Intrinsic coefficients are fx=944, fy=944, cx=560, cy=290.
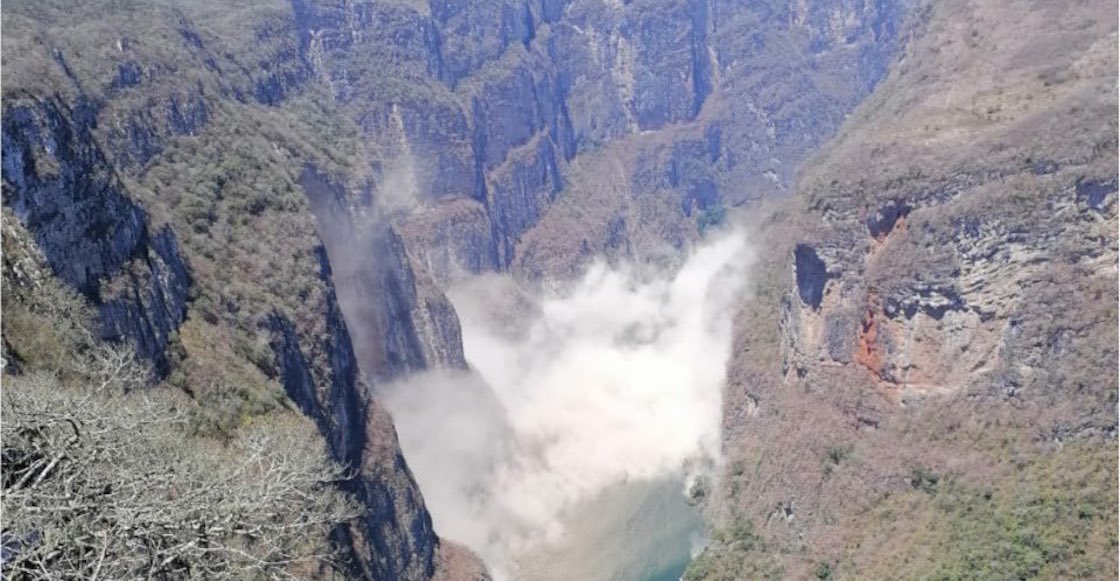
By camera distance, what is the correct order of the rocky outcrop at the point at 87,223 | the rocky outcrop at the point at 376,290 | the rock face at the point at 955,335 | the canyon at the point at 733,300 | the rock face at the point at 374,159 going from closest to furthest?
the rocky outcrop at the point at 87,223 < the rock face at the point at 374,159 < the canyon at the point at 733,300 < the rock face at the point at 955,335 < the rocky outcrop at the point at 376,290

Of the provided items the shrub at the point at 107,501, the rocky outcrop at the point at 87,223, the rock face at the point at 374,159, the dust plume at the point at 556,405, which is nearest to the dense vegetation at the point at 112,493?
the shrub at the point at 107,501

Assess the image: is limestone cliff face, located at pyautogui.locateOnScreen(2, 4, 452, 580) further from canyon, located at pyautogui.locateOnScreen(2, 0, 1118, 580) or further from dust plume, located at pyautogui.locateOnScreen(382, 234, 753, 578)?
dust plume, located at pyautogui.locateOnScreen(382, 234, 753, 578)

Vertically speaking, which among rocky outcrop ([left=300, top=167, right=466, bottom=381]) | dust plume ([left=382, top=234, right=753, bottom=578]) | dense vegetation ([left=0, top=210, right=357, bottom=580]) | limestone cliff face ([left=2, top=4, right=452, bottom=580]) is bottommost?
dust plume ([left=382, top=234, right=753, bottom=578])

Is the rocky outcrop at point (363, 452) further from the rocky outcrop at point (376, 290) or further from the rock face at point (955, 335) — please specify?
the rock face at point (955, 335)

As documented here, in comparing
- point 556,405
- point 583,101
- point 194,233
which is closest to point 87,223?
point 194,233

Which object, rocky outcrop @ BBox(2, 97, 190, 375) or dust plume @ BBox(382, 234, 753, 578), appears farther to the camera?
dust plume @ BBox(382, 234, 753, 578)

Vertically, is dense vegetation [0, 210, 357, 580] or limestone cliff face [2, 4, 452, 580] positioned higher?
dense vegetation [0, 210, 357, 580]

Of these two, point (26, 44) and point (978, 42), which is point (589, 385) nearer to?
point (978, 42)

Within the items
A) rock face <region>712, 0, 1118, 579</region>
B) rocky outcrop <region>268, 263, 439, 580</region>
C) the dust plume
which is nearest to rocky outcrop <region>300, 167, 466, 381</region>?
the dust plume

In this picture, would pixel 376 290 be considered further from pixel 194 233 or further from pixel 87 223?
pixel 87 223
